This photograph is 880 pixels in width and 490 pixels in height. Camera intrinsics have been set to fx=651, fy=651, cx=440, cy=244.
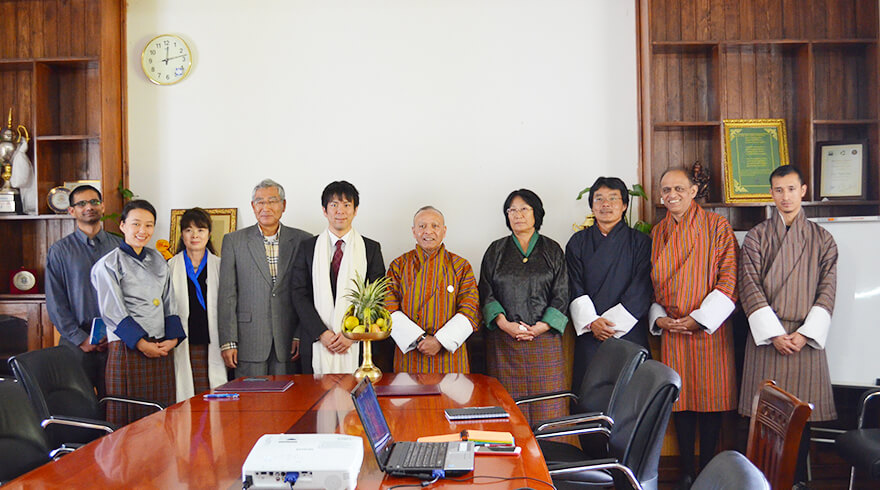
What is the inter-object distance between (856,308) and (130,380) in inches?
146

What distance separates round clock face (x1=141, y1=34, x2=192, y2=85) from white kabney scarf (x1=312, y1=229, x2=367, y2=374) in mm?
1743

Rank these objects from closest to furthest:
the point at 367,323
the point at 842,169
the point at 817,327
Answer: the point at 367,323
the point at 817,327
the point at 842,169

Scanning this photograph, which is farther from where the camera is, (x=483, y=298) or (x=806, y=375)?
(x=483, y=298)

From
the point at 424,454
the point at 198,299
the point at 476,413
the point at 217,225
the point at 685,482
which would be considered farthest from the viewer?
the point at 217,225

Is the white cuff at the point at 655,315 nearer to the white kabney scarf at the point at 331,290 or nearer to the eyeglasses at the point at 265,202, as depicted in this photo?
the white kabney scarf at the point at 331,290

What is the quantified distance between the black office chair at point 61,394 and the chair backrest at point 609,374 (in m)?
1.81

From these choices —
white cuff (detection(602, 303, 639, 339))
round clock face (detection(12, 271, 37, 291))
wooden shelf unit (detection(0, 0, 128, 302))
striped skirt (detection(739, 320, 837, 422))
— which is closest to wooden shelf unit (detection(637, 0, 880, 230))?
white cuff (detection(602, 303, 639, 339))

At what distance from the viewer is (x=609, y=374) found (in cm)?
256

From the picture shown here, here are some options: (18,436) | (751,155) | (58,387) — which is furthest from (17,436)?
(751,155)

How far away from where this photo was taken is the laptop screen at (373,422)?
5.23ft

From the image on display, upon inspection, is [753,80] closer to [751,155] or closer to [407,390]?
[751,155]

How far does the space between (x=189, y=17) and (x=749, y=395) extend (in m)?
4.19

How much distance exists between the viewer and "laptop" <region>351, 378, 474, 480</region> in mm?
1548

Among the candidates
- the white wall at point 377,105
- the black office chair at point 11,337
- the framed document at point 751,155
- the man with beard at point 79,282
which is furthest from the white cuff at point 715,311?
the black office chair at point 11,337
